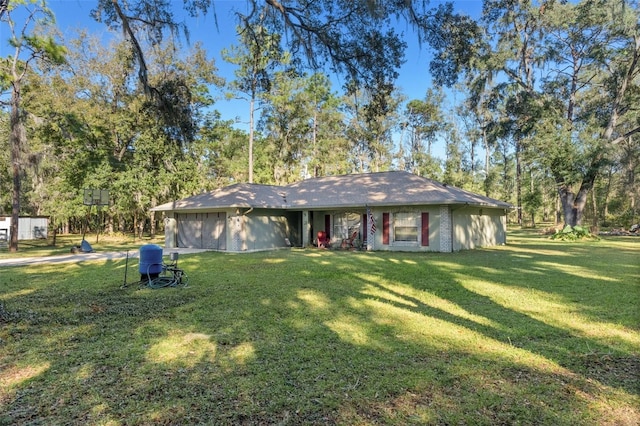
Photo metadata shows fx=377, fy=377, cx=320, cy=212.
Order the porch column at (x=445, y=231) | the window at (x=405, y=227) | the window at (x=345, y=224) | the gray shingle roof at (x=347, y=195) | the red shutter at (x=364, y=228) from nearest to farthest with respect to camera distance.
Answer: the porch column at (x=445, y=231)
the gray shingle roof at (x=347, y=195)
the window at (x=405, y=227)
the red shutter at (x=364, y=228)
the window at (x=345, y=224)

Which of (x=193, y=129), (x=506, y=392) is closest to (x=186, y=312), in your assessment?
(x=193, y=129)

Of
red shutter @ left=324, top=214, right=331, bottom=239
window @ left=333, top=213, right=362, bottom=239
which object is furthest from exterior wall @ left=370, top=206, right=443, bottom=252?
red shutter @ left=324, top=214, right=331, bottom=239

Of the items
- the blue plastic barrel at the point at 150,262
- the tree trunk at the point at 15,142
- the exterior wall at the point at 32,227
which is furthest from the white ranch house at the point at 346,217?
the exterior wall at the point at 32,227

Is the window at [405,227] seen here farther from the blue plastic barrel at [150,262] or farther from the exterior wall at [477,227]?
the blue plastic barrel at [150,262]

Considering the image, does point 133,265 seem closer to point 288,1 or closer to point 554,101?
point 288,1

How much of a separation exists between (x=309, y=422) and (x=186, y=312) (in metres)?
3.79

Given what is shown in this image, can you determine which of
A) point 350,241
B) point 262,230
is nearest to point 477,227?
point 350,241

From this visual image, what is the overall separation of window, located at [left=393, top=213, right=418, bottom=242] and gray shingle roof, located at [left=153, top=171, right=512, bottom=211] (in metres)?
0.85

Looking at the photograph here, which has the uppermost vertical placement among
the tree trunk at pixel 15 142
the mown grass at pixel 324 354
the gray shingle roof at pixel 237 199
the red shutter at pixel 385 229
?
the tree trunk at pixel 15 142

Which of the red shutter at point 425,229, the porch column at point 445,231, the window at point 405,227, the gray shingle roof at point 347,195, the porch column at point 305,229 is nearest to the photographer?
the porch column at point 445,231

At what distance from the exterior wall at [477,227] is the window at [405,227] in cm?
159

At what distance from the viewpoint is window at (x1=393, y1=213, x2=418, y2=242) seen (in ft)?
53.1

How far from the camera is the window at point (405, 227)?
637 inches

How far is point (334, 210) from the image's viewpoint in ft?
60.6
